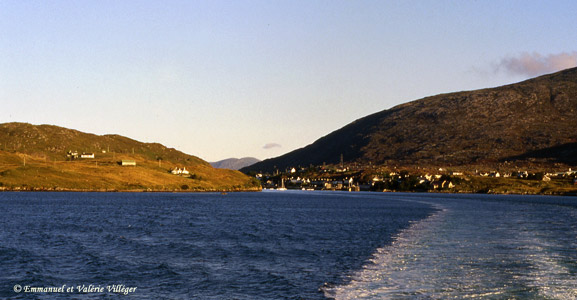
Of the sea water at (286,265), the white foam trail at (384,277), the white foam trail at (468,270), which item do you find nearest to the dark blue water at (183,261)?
the sea water at (286,265)

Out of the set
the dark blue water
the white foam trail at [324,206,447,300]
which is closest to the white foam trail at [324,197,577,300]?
the white foam trail at [324,206,447,300]

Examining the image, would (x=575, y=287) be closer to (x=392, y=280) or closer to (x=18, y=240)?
(x=392, y=280)

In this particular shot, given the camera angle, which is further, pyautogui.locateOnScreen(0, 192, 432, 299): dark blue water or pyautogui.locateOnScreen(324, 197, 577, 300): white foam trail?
pyautogui.locateOnScreen(0, 192, 432, 299): dark blue water

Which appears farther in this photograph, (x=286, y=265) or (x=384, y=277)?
(x=286, y=265)

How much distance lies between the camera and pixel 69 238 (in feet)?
204

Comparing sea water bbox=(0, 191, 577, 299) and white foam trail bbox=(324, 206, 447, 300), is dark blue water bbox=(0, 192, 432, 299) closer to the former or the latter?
sea water bbox=(0, 191, 577, 299)

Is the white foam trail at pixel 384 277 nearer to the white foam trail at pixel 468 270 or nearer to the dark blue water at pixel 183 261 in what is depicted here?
the white foam trail at pixel 468 270

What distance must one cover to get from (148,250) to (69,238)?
50.2 feet

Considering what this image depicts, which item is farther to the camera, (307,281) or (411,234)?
(411,234)

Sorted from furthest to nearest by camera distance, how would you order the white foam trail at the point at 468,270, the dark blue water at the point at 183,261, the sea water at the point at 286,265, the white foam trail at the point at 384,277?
the dark blue water at the point at 183,261 → the sea water at the point at 286,265 → the white foam trail at the point at 384,277 → the white foam trail at the point at 468,270

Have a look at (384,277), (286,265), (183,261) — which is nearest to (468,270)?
(384,277)

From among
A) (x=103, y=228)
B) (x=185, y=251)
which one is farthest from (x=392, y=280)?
(x=103, y=228)

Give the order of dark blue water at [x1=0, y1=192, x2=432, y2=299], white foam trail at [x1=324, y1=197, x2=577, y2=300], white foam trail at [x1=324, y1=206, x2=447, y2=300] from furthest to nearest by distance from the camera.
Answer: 1. dark blue water at [x1=0, y1=192, x2=432, y2=299]
2. white foam trail at [x1=324, y1=206, x2=447, y2=300]
3. white foam trail at [x1=324, y1=197, x2=577, y2=300]

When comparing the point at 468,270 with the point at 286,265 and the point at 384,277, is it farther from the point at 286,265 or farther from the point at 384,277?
the point at 286,265
